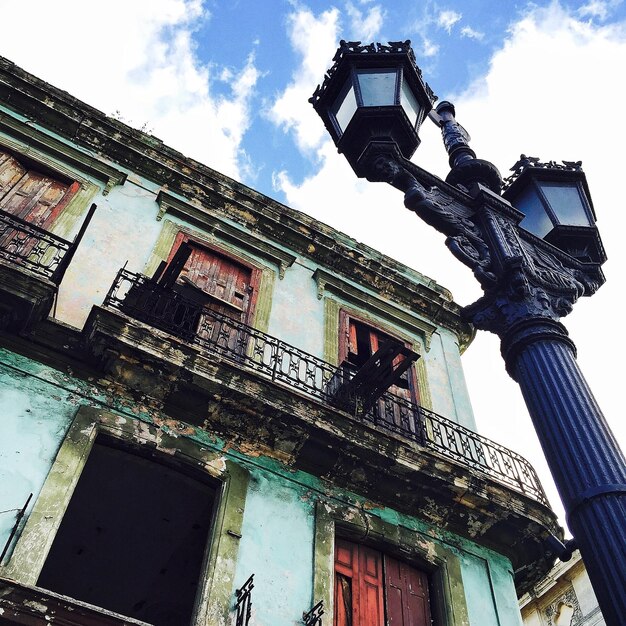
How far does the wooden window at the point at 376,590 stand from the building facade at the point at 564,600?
9.94 m

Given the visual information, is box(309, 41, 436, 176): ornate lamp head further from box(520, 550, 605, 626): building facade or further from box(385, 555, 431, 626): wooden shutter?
box(520, 550, 605, 626): building facade

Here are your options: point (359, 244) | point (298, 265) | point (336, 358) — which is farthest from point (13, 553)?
point (359, 244)

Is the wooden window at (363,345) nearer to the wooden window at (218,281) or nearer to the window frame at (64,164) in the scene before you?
the wooden window at (218,281)

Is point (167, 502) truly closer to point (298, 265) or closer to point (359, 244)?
point (298, 265)

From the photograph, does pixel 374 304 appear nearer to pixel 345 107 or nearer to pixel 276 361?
pixel 276 361

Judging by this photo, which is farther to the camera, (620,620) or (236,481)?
(236,481)

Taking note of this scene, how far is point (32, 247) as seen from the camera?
25.9 ft

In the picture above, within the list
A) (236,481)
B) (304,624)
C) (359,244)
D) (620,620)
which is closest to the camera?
(620,620)

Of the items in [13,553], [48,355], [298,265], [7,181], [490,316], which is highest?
[298,265]

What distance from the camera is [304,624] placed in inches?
232

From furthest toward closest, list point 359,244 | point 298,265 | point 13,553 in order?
point 359,244, point 298,265, point 13,553

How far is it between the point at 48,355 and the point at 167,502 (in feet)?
7.11

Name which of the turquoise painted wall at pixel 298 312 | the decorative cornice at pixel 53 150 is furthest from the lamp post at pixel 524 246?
the decorative cornice at pixel 53 150

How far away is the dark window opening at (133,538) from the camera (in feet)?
23.0
